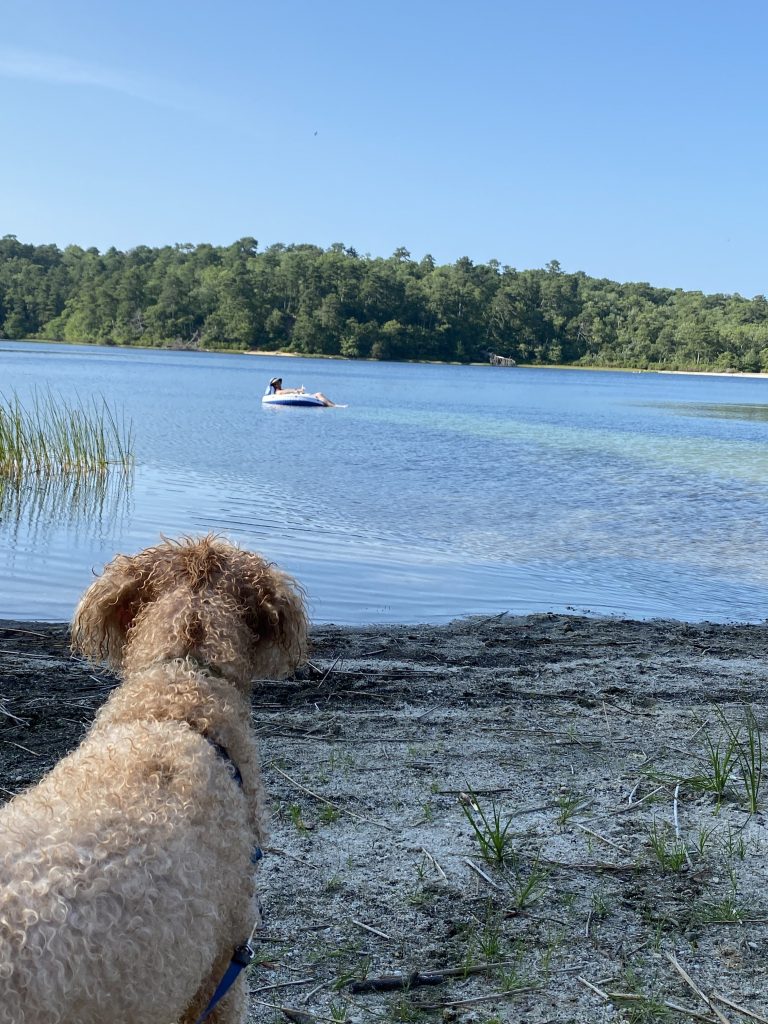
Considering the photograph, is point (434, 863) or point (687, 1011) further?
point (434, 863)

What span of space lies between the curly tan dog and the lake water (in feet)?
20.1

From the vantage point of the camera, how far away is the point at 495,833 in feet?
12.7

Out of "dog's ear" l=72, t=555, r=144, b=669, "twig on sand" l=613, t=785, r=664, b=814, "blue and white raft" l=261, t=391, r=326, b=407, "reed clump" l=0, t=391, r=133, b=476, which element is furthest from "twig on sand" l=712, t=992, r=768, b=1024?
"blue and white raft" l=261, t=391, r=326, b=407

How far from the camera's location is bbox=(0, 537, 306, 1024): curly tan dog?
6.02 feet

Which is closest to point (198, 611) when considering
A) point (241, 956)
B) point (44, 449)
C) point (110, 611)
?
point (110, 611)

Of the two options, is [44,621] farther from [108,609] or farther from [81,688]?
[108,609]

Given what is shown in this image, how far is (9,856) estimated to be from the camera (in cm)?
192

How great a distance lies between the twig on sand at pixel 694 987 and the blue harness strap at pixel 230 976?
5.15 feet

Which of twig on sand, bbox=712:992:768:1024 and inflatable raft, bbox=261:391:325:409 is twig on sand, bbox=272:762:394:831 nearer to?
twig on sand, bbox=712:992:768:1024

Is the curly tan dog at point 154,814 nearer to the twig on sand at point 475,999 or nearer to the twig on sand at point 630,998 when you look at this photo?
the twig on sand at point 475,999

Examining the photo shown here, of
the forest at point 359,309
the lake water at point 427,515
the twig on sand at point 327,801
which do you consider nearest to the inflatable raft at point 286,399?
the lake water at point 427,515

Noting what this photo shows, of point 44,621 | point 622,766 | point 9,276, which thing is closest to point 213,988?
point 622,766

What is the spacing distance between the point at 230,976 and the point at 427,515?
13.8 m

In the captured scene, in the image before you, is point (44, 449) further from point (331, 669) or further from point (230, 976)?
point (230, 976)
